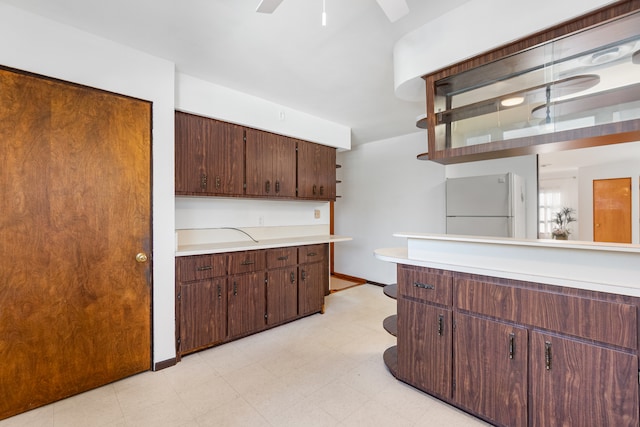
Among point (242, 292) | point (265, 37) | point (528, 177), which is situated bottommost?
point (242, 292)

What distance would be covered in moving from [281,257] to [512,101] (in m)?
2.43

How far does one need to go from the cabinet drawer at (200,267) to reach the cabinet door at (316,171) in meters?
1.42

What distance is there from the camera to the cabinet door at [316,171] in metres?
3.67

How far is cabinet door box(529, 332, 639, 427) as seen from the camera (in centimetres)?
127

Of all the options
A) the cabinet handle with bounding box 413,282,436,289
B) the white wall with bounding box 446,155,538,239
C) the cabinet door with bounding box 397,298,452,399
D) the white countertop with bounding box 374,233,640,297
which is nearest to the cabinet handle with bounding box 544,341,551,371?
the white countertop with bounding box 374,233,640,297

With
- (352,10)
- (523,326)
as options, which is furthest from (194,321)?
(352,10)

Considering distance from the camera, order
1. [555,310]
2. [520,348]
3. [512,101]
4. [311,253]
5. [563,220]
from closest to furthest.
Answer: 1. [555,310]
2. [520,348]
3. [512,101]
4. [311,253]
5. [563,220]

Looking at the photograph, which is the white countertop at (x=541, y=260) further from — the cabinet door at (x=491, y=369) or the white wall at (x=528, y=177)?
the white wall at (x=528, y=177)

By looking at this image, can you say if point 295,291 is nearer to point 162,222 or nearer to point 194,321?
point 194,321

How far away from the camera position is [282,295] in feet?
10.2

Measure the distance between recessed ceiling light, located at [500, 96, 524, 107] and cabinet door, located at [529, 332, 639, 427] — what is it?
1.36 metres

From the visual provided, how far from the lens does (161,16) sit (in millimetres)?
1828

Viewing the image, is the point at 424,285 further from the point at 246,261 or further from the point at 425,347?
the point at 246,261

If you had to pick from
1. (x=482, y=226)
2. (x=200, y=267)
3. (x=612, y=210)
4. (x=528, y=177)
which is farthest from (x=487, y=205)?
(x=612, y=210)
